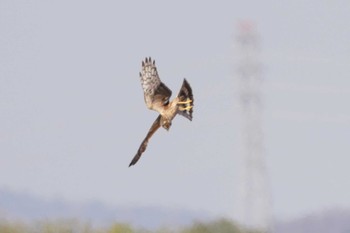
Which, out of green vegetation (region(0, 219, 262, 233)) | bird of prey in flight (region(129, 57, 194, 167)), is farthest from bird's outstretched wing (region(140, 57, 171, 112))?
green vegetation (region(0, 219, 262, 233))

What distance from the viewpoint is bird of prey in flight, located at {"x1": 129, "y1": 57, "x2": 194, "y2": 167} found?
49.9 feet

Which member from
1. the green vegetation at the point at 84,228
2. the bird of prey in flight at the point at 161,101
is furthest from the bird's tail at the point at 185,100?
the green vegetation at the point at 84,228

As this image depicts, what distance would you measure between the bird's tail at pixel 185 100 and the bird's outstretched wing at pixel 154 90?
128 millimetres

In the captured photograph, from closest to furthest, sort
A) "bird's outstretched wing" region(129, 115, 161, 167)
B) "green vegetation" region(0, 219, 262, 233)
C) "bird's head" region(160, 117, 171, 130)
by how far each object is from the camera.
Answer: "bird's head" region(160, 117, 171, 130)
"bird's outstretched wing" region(129, 115, 161, 167)
"green vegetation" region(0, 219, 262, 233)

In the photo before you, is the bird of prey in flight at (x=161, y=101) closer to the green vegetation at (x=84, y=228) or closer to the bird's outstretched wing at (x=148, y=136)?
the bird's outstretched wing at (x=148, y=136)

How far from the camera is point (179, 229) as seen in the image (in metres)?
59.8

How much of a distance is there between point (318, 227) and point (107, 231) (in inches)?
1313

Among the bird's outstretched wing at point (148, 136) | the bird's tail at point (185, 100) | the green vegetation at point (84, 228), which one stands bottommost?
the bird's outstretched wing at point (148, 136)

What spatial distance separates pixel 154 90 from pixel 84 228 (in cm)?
4226

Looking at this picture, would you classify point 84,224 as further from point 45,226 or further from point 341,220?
point 341,220

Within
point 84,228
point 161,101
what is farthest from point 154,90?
point 84,228

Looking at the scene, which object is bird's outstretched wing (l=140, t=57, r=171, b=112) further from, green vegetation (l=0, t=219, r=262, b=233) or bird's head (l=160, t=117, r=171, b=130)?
green vegetation (l=0, t=219, r=262, b=233)

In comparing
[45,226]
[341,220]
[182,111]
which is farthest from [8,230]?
[341,220]

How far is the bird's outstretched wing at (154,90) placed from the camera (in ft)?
50.6
